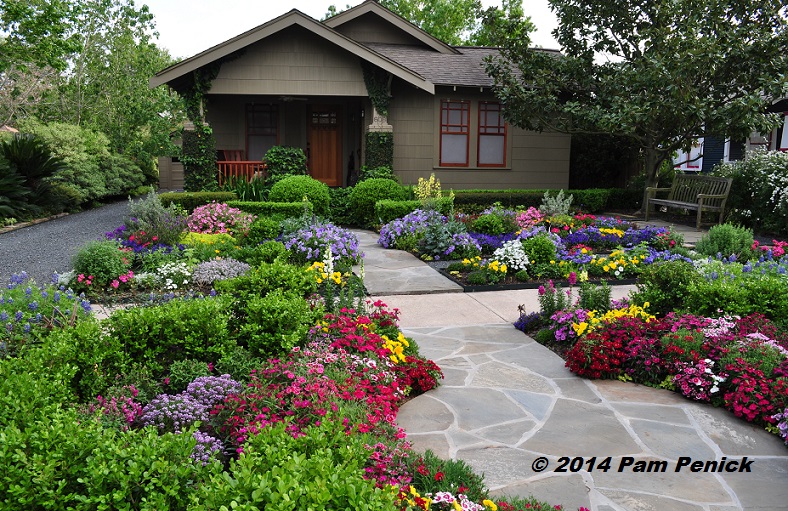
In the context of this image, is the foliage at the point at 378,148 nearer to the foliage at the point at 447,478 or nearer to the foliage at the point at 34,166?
the foliage at the point at 34,166

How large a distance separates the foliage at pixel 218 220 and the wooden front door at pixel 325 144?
22.3 ft

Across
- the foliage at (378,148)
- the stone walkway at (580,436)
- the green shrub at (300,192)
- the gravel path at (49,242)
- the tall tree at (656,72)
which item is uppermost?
the tall tree at (656,72)

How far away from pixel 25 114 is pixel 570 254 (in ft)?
71.7

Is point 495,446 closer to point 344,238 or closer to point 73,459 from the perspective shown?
point 73,459

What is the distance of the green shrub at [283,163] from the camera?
15234mm

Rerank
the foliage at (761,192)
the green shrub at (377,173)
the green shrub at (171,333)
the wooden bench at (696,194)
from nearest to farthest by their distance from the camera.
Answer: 1. the green shrub at (171,333)
2. the foliage at (761,192)
3. the wooden bench at (696,194)
4. the green shrub at (377,173)

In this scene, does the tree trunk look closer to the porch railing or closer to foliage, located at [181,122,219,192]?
the porch railing

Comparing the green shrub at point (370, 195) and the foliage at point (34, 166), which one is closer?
the green shrub at point (370, 195)

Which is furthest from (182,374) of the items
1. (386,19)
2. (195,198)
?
(386,19)

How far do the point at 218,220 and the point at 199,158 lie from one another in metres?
4.30

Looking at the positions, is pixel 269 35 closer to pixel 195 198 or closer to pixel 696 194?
pixel 195 198

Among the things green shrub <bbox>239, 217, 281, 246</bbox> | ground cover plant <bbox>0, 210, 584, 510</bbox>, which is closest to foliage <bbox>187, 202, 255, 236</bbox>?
green shrub <bbox>239, 217, 281, 246</bbox>

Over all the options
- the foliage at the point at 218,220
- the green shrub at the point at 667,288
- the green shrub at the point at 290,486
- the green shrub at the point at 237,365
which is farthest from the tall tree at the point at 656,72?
the green shrub at the point at 290,486

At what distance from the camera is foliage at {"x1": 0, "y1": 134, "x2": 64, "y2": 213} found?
15.0 meters
